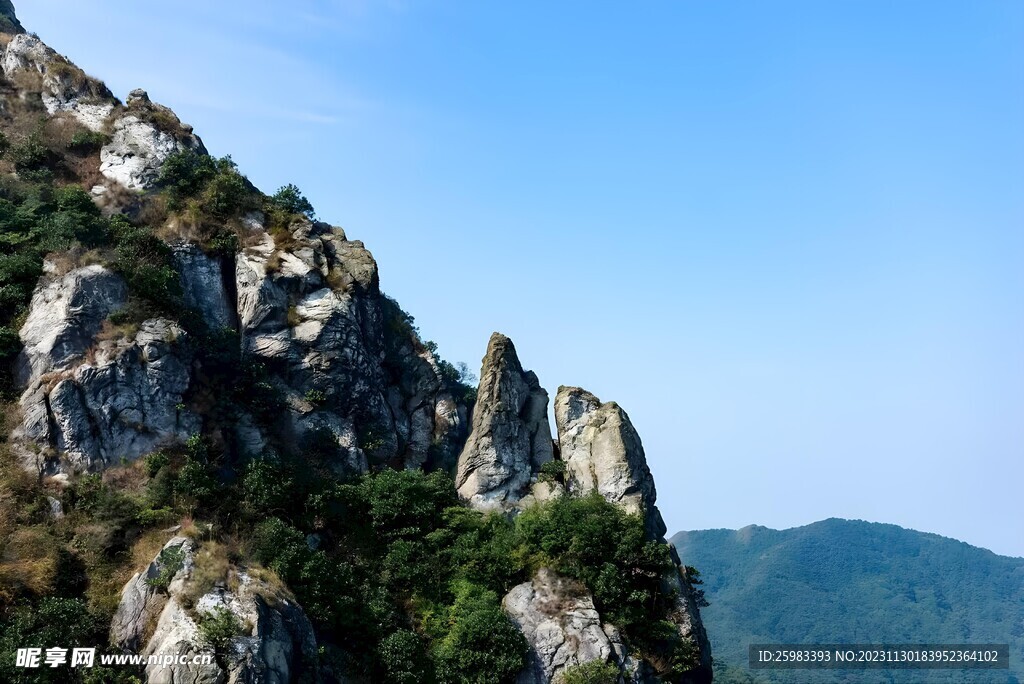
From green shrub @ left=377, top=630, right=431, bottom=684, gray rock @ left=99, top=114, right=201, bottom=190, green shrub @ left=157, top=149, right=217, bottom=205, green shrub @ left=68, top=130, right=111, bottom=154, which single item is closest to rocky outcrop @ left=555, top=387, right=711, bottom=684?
green shrub @ left=377, top=630, right=431, bottom=684

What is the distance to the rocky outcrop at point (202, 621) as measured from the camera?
750 inches

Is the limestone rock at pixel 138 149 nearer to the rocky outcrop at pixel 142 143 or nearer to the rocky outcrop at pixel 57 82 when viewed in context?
the rocky outcrop at pixel 142 143

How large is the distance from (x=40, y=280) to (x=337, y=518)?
1312cm

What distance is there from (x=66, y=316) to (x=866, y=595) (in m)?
171

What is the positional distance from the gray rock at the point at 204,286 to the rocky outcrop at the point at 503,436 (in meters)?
10.4

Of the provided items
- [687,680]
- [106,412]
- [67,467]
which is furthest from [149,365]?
[687,680]

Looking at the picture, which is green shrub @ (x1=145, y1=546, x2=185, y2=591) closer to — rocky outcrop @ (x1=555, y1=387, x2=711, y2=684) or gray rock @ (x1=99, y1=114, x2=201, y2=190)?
rocky outcrop @ (x1=555, y1=387, x2=711, y2=684)

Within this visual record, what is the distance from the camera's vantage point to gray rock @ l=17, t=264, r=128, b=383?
1024 inches

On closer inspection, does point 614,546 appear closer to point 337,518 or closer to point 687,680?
point 687,680

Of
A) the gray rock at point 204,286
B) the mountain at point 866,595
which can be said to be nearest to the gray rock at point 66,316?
the gray rock at point 204,286

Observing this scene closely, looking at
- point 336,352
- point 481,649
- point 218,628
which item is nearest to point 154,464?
point 218,628

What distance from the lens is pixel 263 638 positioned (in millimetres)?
19953

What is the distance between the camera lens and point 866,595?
16450 cm

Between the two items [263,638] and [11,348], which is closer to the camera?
[263,638]
